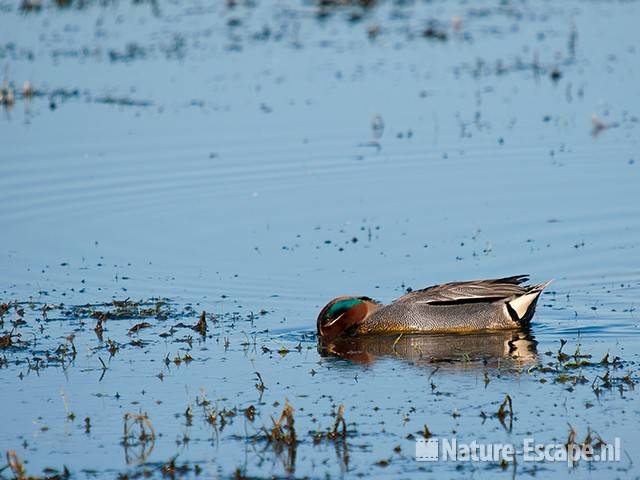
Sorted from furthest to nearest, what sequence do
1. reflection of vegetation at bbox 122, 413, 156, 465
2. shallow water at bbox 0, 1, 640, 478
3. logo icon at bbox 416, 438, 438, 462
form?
shallow water at bbox 0, 1, 640, 478 < reflection of vegetation at bbox 122, 413, 156, 465 < logo icon at bbox 416, 438, 438, 462

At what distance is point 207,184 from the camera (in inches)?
588

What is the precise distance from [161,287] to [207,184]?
384cm

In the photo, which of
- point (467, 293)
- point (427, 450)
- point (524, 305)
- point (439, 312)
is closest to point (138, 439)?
point (427, 450)

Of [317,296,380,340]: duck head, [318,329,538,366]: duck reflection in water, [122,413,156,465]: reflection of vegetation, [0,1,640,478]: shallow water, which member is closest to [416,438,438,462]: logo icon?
[0,1,640,478]: shallow water

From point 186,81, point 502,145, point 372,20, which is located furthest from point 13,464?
point 372,20

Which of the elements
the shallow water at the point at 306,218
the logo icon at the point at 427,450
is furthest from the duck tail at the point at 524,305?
the logo icon at the point at 427,450

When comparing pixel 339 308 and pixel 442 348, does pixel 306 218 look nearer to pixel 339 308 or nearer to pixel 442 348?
pixel 339 308

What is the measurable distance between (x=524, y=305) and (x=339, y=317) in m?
1.43

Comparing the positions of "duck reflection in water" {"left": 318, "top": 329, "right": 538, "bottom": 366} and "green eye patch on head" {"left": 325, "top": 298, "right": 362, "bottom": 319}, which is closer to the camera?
"duck reflection in water" {"left": 318, "top": 329, "right": 538, "bottom": 366}

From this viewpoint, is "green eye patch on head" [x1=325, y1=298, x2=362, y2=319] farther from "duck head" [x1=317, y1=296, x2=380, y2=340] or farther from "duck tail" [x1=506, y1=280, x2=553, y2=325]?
"duck tail" [x1=506, y1=280, x2=553, y2=325]

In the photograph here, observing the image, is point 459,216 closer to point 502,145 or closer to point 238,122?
point 502,145

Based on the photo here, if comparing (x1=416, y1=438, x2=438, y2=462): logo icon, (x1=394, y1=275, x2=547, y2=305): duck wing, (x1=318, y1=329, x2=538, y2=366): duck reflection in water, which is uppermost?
(x1=394, y1=275, x2=547, y2=305): duck wing

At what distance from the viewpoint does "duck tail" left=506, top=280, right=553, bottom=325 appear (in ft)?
32.4

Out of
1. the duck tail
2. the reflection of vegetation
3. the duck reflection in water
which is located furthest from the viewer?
the duck tail
